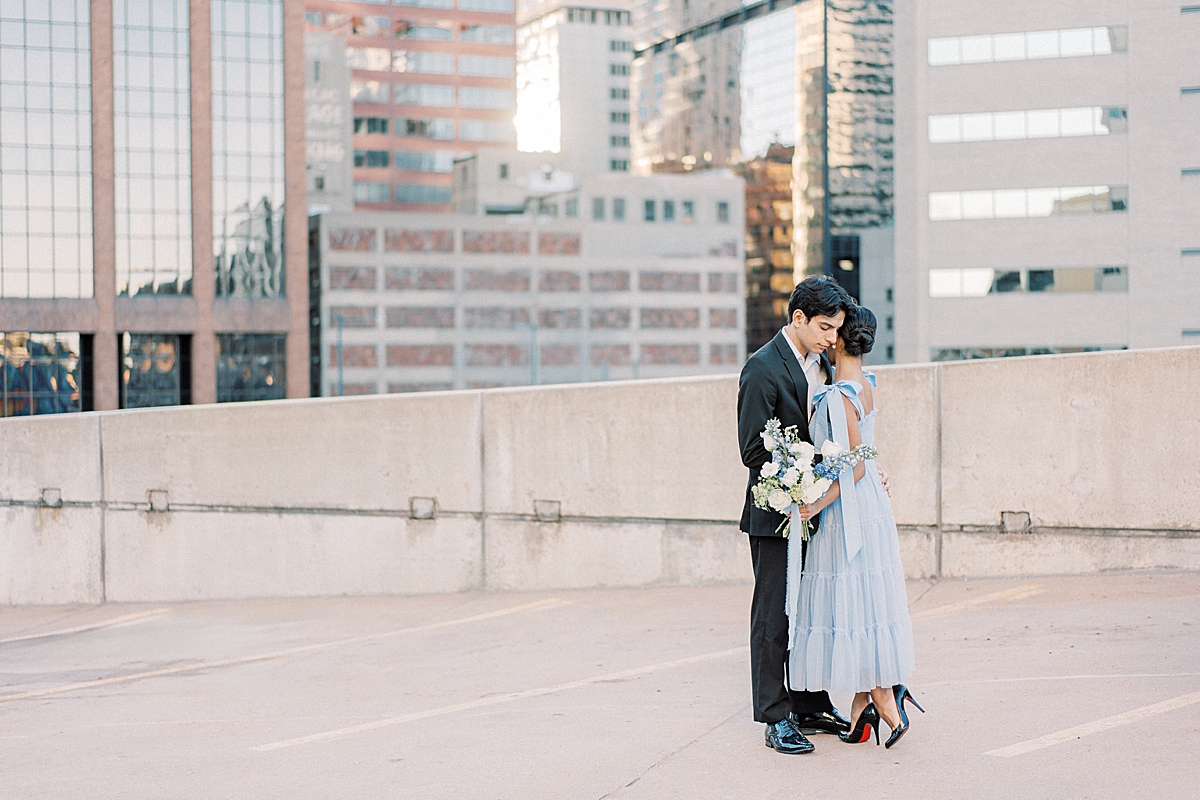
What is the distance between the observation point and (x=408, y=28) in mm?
130875

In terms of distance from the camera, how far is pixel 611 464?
8.66 meters

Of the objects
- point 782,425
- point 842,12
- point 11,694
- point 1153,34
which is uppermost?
point 842,12

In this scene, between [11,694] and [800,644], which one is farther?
[11,694]

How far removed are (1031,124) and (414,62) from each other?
66271 mm

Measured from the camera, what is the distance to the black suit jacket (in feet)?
15.0

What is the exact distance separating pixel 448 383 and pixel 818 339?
9885 centimetres

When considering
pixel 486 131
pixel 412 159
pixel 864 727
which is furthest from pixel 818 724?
pixel 486 131

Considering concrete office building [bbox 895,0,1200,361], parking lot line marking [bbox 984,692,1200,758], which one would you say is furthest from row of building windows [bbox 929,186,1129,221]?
parking lot line marking [bbox 984,692,1200,758]

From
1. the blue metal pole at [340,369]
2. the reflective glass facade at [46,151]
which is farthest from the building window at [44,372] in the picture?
the blue metal pole at [340,369]

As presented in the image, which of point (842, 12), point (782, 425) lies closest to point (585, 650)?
point (782, 425)

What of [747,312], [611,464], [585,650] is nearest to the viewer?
[585,650]

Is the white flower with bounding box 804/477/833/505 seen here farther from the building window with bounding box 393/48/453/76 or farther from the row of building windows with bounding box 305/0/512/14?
the row of building windows with bounding box 305/0/512/14

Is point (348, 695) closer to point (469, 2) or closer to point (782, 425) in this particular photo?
point (782, 425)

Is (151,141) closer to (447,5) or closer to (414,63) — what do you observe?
(414,63)
